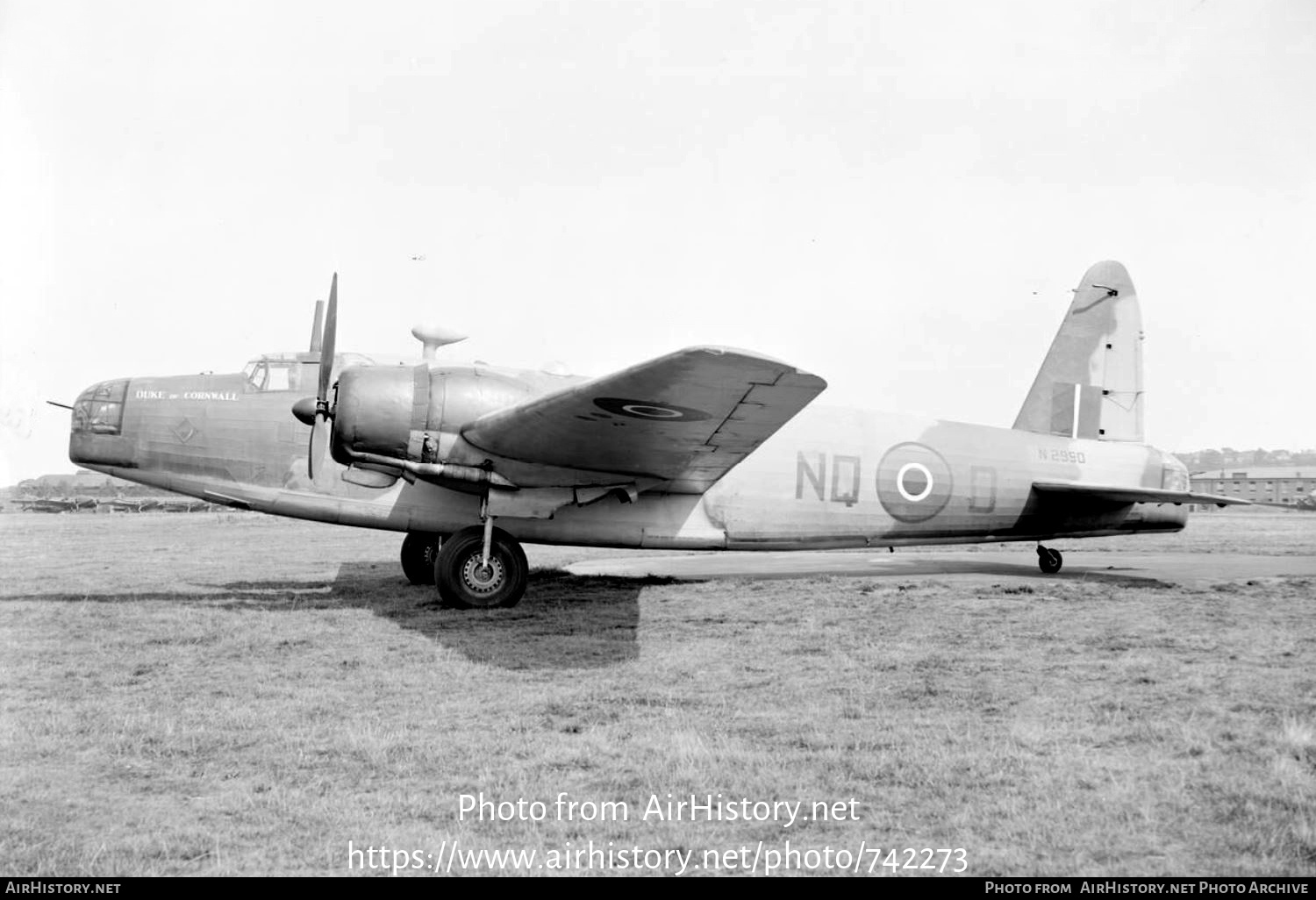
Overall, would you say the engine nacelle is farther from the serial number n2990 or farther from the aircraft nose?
the serial number n2990

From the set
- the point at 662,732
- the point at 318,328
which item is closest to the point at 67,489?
the point at 318,328

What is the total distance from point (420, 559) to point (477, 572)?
2751 mm

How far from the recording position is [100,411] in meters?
10.2

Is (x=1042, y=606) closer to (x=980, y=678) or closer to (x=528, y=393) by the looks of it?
(x=980, y=678)

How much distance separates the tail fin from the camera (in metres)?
13.8

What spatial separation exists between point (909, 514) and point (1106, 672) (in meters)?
5.91


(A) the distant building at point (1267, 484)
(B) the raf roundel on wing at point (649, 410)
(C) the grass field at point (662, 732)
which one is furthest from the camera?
(A) the distant building at point (1267, 484)

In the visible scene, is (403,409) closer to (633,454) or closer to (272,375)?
(633,454)

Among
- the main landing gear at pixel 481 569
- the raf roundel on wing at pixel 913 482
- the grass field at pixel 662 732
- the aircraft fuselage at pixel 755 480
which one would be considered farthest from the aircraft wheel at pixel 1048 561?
the main landing gear at pixel 481 569

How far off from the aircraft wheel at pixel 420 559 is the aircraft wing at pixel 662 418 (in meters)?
3.35

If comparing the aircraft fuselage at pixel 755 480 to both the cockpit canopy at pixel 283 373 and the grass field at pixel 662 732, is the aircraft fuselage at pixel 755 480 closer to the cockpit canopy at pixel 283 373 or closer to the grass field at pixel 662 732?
the cockpit canopy at pixel 283 373

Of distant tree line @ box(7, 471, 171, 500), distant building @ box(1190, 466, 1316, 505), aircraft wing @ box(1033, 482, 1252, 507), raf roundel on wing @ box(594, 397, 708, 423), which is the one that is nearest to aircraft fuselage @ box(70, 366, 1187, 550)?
aircraft wing @ box(1033, 482, 1252, 507)

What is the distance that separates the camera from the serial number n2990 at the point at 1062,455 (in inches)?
512
